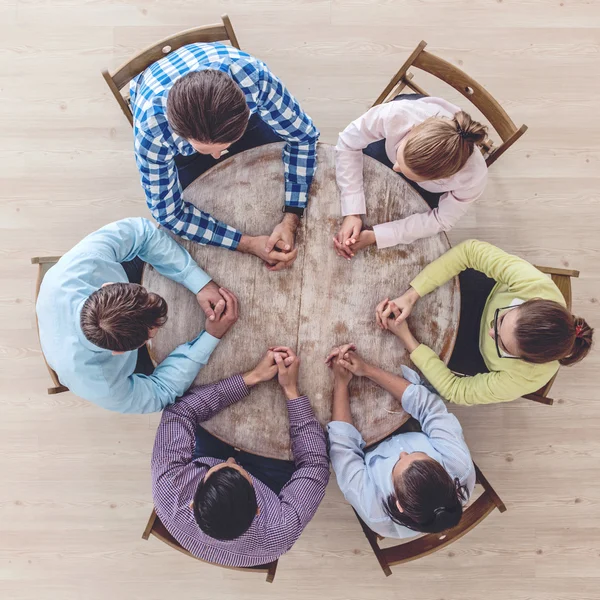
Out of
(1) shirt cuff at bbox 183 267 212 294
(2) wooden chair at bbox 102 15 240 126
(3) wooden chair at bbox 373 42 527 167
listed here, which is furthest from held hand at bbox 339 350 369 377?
(2) wooden chair at bbox 102 15 240 126

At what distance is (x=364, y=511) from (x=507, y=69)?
83.2 inches

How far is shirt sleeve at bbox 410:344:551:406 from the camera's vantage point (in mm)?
1750

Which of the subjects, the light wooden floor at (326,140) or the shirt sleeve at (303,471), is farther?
the light wooden floor at (326,140)

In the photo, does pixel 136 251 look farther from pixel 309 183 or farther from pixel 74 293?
pixel 309 183

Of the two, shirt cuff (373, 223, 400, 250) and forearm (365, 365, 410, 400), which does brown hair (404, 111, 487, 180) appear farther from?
forearm (365, 365, 410, 400)

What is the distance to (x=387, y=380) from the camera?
1763mm

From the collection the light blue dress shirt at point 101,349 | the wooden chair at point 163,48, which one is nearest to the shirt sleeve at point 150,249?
the light blue dress shirt at point 101,349

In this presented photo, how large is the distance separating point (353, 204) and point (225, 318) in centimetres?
59

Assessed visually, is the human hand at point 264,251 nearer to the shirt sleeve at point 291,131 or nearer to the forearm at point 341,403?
the shirt sleeve at point 291,131

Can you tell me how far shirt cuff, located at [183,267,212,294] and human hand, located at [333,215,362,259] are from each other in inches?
18.5

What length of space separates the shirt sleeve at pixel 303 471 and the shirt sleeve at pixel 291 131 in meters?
0.73

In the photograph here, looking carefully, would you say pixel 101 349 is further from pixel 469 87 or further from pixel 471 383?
pixel 469 87

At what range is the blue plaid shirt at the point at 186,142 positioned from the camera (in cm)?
148

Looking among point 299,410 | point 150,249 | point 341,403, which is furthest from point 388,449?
point 150,249
